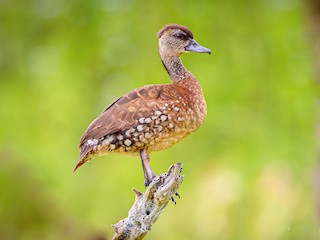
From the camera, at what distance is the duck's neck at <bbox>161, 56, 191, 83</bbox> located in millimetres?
6363

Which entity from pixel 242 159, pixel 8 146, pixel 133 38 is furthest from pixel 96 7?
pixel 242 159

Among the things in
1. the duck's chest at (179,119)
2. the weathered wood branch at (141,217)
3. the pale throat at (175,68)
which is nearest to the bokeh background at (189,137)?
the pale throat at (175,68)

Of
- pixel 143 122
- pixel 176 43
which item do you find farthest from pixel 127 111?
pixel 176 43

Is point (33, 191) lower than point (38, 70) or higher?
lower

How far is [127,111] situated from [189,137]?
182 inches

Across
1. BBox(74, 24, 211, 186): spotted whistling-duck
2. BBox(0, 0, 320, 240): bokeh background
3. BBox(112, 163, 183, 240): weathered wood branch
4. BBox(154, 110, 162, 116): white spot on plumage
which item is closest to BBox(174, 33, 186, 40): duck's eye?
BBox(74, 24, 211, 186): spotted whistling-duck

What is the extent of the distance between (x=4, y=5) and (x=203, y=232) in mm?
3964

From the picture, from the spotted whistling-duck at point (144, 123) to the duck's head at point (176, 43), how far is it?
32 centimetres

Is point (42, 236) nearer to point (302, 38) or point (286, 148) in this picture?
point (286, 148)

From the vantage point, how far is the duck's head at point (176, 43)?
251 inches

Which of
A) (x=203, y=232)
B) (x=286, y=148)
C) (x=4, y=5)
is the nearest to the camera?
(x=203, y=232)

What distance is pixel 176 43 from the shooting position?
638cm

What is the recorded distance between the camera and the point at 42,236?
409 inches

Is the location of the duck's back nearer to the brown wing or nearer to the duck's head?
the brown wing
